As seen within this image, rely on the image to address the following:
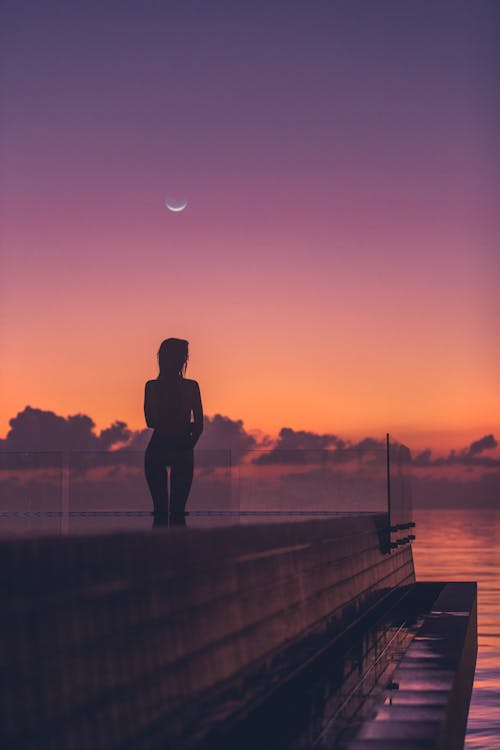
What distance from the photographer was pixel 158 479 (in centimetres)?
1452

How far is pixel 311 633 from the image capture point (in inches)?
472

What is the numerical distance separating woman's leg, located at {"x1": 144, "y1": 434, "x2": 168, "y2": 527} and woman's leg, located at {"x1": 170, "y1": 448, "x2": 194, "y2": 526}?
Result: 0.12m

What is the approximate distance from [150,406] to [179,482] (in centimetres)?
99

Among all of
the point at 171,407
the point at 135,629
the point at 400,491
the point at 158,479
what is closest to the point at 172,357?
the point at 171,407

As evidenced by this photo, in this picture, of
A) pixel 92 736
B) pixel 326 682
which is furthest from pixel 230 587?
pixel 92 736

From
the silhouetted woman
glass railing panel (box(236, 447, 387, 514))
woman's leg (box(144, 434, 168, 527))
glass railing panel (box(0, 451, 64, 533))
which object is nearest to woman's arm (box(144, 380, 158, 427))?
the silhouetted woman

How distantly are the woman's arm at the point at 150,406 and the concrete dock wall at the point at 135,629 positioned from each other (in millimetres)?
3848

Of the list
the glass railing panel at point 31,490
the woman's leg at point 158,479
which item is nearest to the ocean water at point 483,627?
the woman's leg at point 158,479

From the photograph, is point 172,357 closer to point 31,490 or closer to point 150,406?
point 150,406

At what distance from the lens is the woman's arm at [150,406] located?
1449 cm

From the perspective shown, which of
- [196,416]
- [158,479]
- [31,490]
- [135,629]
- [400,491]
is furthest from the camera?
[400,491]

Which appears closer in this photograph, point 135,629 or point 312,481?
point 135,629

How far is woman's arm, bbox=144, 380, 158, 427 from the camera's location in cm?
1449

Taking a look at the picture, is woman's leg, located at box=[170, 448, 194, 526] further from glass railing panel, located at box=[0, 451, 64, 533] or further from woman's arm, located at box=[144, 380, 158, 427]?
glass railing panel, located at box=[0, 451, 64, 533]
